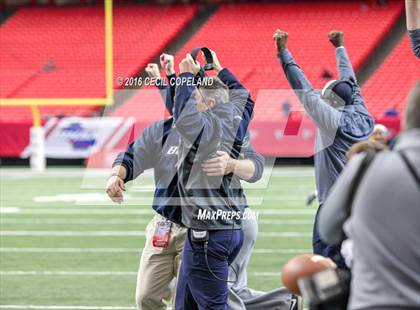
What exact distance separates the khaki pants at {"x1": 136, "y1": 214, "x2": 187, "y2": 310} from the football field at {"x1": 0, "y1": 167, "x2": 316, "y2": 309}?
4.48 feet

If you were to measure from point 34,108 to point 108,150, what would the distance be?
8.72 ft

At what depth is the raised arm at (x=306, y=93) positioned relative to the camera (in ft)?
18.5

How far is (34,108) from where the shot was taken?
23.1 m

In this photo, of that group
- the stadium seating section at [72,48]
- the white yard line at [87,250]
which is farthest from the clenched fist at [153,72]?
the stadium seating section at [72,48]

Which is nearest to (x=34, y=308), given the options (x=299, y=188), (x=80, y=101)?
(x=299, y=188)

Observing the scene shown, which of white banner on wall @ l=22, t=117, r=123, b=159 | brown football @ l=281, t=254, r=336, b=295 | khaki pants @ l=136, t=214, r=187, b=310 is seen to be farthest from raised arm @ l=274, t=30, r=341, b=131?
white banner on wall @ l=22, t=117, r=123, b=159

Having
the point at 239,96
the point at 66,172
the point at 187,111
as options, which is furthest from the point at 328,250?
the point at 66,172

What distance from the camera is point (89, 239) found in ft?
39.5

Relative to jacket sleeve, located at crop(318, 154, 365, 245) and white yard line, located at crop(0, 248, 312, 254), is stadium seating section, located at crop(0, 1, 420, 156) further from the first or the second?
jacket sleeve, located at crop(318, 154, 365, 245)

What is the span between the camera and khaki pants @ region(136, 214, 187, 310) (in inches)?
238

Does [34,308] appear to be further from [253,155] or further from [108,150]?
[108,150]

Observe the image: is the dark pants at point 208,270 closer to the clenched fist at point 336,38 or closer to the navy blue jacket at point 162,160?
the navy blue jacket at point 162,160

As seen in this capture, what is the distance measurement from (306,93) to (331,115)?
0.18m

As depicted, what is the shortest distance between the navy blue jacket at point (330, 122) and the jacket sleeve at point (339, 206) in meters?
2.31
